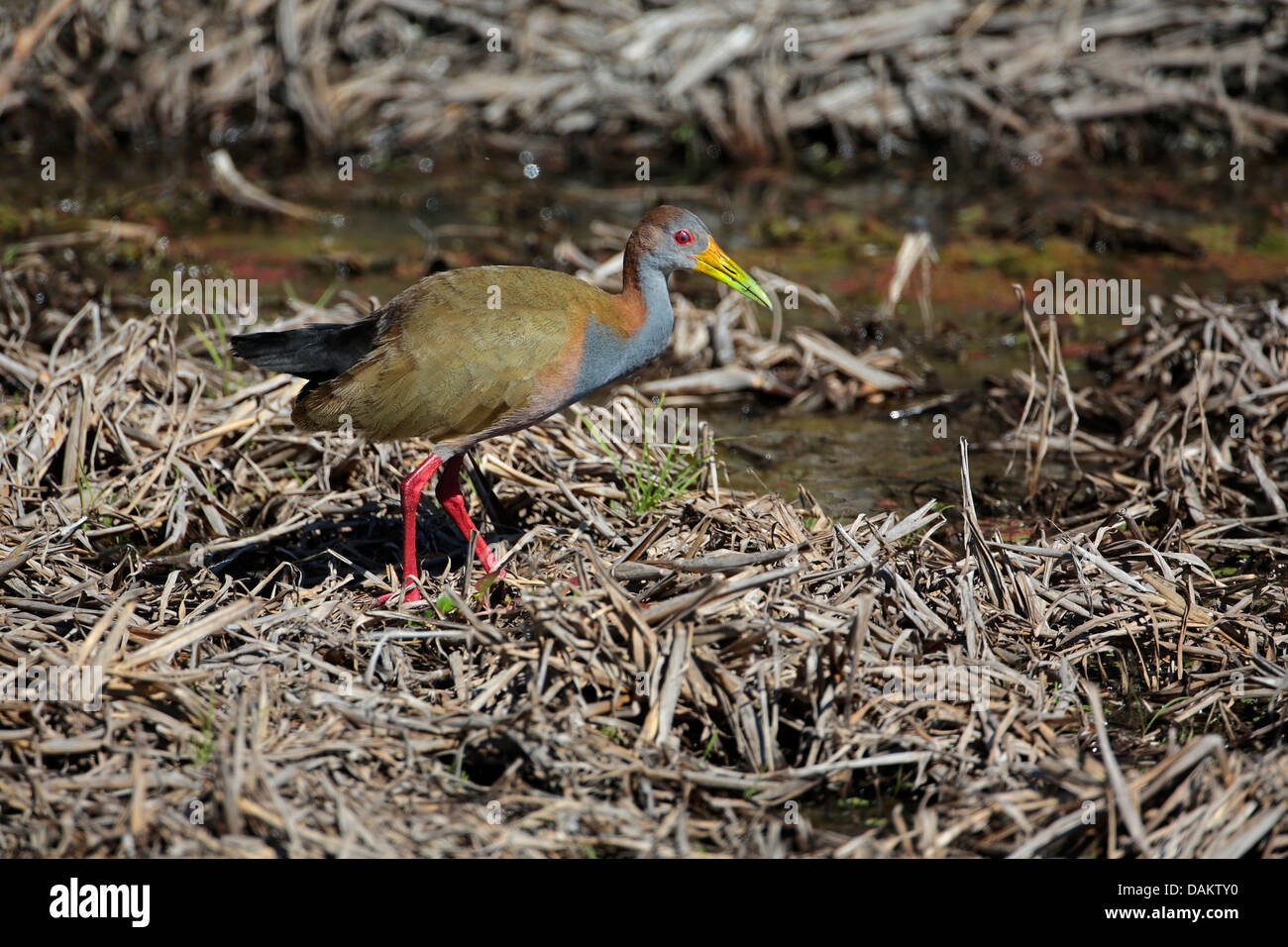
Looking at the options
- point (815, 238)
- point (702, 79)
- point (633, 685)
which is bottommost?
point (633, 685)

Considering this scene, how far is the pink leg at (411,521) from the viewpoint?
4578 millimetres

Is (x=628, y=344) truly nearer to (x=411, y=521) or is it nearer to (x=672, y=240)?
(x=672, y=240)

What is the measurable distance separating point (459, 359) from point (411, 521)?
62 centimetres

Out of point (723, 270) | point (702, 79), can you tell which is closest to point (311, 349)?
point (723, 270)

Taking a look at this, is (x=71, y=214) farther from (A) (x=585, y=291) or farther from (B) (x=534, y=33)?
(A) (x=585, y=291)

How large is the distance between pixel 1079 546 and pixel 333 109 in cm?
805

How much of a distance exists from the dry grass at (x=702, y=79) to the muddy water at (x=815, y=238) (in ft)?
1.37

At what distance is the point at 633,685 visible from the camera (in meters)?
3.91

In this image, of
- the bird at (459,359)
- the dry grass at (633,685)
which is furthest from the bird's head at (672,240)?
the dry grass at (633,685)

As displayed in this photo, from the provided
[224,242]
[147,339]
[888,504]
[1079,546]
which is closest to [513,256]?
[224,242]

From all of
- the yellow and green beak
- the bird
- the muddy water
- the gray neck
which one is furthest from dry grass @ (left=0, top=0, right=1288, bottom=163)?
the bird

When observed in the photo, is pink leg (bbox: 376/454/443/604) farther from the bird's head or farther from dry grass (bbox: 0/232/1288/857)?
the bird's head

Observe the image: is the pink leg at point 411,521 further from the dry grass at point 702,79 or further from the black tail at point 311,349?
the dry grass at point 702,79

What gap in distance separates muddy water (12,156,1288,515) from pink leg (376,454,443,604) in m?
1.86
